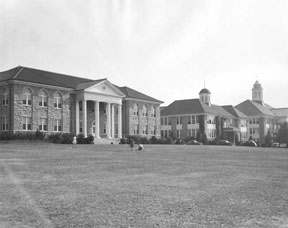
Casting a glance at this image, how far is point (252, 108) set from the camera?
328 feet

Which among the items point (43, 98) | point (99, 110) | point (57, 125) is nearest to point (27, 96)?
point (43, 98)

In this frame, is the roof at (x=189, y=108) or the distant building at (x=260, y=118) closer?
the roof at (x=189, y=108)

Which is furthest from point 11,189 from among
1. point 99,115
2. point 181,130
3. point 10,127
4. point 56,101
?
point 181,130

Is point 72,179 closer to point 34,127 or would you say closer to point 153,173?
point 153,173

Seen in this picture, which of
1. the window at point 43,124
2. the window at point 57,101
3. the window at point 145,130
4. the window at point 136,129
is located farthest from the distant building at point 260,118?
the window at point 43,124

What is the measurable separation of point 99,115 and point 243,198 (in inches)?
1963

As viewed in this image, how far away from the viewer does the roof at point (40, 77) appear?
4793cm

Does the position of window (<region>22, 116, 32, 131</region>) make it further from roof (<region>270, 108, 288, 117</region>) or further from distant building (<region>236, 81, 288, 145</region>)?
roof (<region>270, 108, 288, 117</region>)

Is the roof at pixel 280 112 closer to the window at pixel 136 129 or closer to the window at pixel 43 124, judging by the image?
the window at pixel 136 129

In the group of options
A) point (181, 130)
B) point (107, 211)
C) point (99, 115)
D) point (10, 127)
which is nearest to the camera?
point (107, 211)

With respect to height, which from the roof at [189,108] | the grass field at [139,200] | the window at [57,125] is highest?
the roof at [189,108]

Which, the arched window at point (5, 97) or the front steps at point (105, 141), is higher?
the arched window at point (5, 97)

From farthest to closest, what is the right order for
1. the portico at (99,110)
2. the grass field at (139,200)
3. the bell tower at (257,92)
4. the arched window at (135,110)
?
the bell tower at (257,92), the arched window at (135,110), the portico at (99,110), the grass field at (139,200)

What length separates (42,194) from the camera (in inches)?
409
